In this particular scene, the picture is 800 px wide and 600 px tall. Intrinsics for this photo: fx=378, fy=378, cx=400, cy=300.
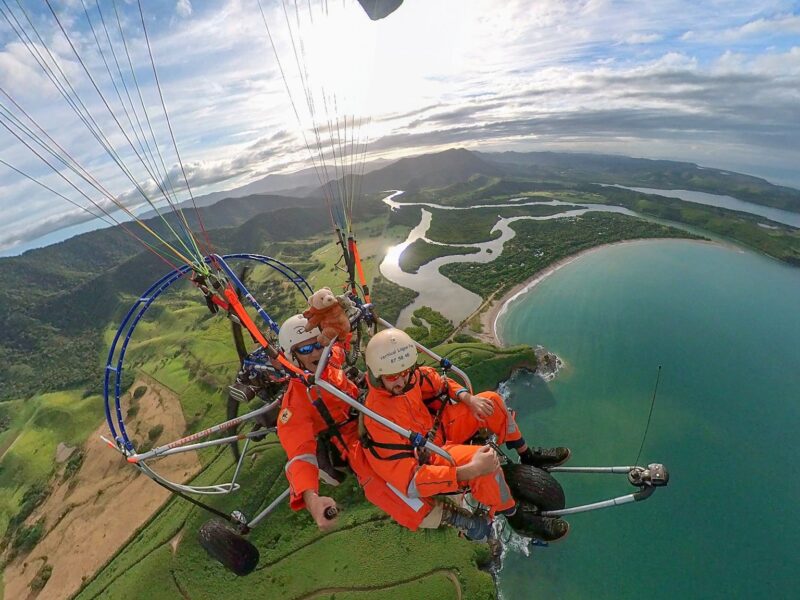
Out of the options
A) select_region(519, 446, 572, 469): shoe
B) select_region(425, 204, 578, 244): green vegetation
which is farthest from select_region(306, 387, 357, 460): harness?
select_region(425, 204, 578, 244): green vegetation

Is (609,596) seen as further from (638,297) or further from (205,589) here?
(638,297)

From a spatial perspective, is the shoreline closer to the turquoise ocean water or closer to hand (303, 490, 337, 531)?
the turquoise ocean water

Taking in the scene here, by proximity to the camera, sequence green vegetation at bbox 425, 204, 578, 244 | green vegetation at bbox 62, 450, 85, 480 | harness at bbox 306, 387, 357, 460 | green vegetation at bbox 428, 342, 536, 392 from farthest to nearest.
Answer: green vegetation at bbox 425, 204, 578, 244 → green vegetation at bbox 62, 450, 85, 480 → green vegetation at bbox 428, 342, 536, 392 → harness at bbox 306, 387, 357, 460

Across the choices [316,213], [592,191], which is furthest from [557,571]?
[592,191]

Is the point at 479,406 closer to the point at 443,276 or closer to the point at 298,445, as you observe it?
the point at 298,445

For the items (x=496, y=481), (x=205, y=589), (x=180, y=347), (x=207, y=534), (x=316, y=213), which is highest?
(x=496, y=481)

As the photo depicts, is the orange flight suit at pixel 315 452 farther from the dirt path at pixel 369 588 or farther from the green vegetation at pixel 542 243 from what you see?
the green vegetation at pixel 542 243
